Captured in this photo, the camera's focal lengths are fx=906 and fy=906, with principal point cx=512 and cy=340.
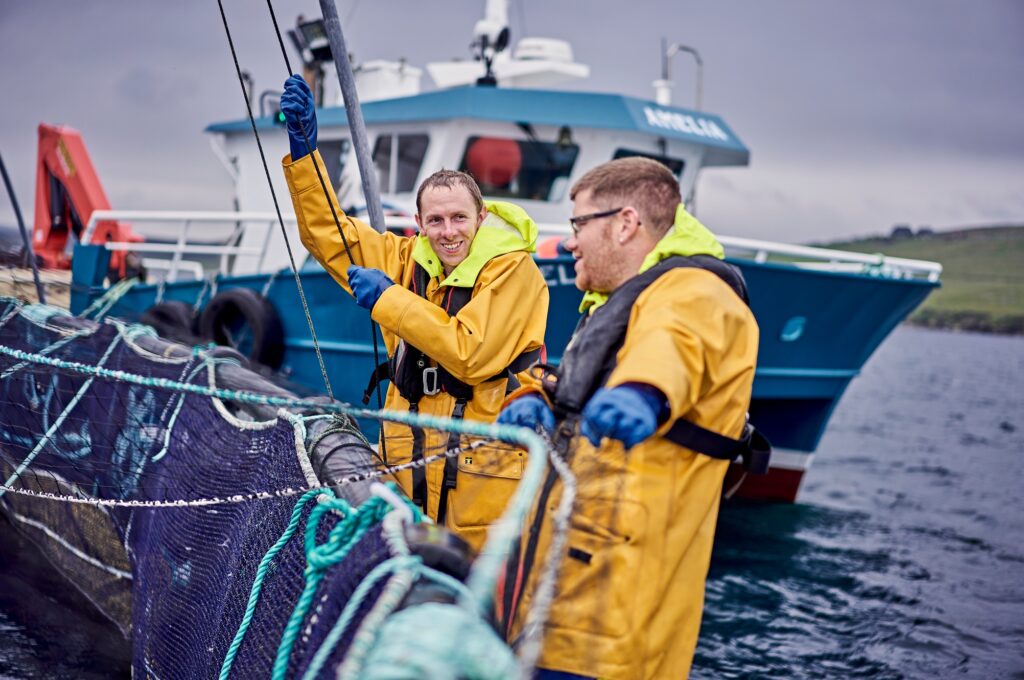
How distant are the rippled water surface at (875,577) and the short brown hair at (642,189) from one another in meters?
4.07

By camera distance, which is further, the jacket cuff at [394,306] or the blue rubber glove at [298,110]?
the blue rubber glove at [298,110]

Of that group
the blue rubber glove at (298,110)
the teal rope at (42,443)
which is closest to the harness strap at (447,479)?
the blue rubber glove at (298,110)

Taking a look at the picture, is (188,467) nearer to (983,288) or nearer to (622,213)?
(622,213)

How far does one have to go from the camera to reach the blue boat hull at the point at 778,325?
716cm

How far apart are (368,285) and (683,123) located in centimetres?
667

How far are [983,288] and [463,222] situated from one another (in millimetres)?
143006

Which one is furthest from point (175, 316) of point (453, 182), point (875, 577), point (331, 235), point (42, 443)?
point (875, 577)

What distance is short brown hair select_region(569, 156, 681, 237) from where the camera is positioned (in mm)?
2219

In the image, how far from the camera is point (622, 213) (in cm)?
223

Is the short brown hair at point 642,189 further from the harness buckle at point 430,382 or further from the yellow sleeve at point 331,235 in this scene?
the yellow sleeve at point 331,235

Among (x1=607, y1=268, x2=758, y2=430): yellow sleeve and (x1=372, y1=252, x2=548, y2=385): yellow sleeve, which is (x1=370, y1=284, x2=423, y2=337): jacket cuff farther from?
(x1=607, y1=268, x2=758, y2=430): yellow sleeve

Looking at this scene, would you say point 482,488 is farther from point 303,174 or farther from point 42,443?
point 42,443

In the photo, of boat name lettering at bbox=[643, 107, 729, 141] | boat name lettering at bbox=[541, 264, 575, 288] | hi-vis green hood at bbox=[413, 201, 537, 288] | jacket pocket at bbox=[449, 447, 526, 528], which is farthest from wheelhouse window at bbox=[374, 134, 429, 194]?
jacket pocket at bbox=[449, 447, 526, 528]

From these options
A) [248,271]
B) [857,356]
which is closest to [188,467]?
[857,356]
